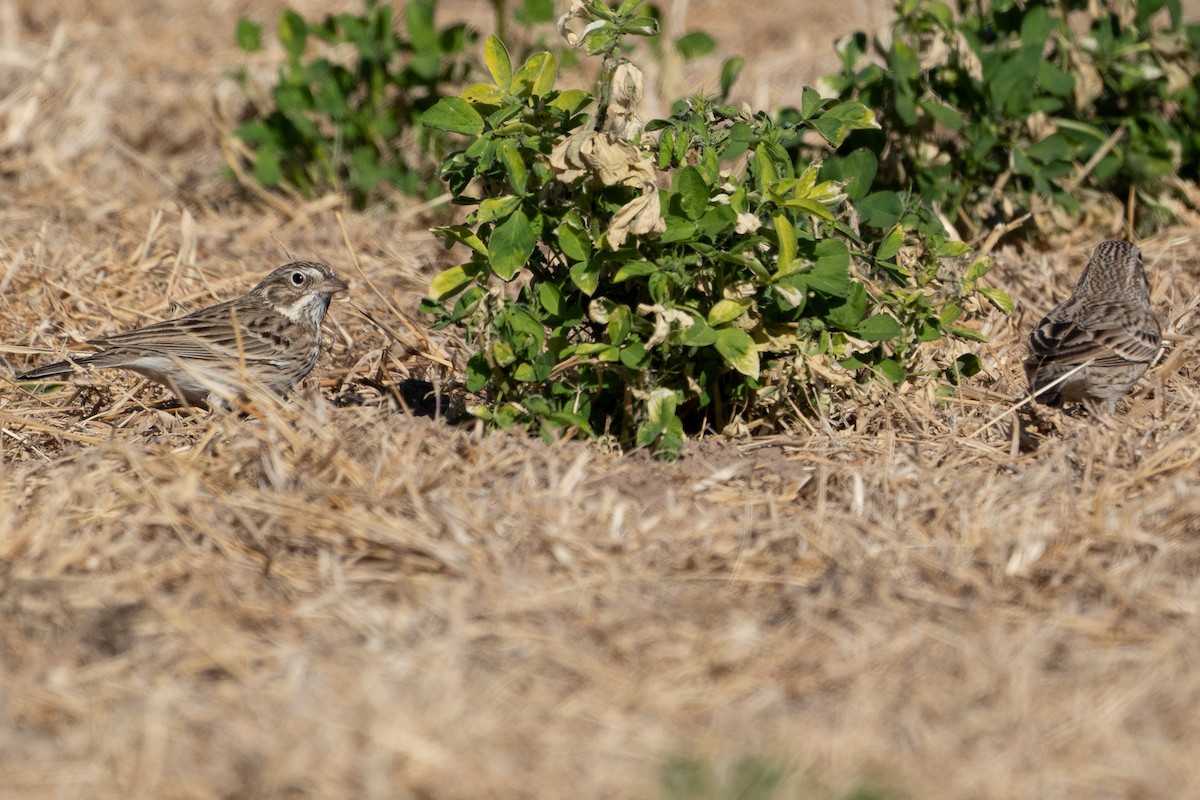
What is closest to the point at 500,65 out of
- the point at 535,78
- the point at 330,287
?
the point at 535,78

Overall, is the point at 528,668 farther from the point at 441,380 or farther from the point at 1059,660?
the point at 441,380

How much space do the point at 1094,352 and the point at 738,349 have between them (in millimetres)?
1946

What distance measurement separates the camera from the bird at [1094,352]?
645cm

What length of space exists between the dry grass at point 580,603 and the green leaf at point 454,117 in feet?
3.82

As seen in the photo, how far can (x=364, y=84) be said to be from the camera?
9.32m

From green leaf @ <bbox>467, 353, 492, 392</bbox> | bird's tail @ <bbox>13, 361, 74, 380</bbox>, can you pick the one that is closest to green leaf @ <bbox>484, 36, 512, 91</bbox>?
green leaf @ <bbox>467, 353, 492, 392</bbox>

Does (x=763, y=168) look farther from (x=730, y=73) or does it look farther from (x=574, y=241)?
(x=730, y=73)

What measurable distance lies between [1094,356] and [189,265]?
4831mm

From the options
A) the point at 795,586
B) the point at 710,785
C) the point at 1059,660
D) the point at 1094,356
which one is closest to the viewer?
the point at 710,785

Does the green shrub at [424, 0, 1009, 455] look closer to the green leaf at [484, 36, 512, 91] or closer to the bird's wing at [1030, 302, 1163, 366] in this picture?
the green leaf at [484, 36, 512, 91]

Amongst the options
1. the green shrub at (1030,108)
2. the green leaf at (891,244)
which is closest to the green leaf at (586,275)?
the green leaf at (891,244)

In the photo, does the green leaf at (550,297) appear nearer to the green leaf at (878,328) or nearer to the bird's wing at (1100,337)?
the green leaf at (878,328)

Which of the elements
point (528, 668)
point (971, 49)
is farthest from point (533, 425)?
point (971, 49)

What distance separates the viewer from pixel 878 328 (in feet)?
19.0
